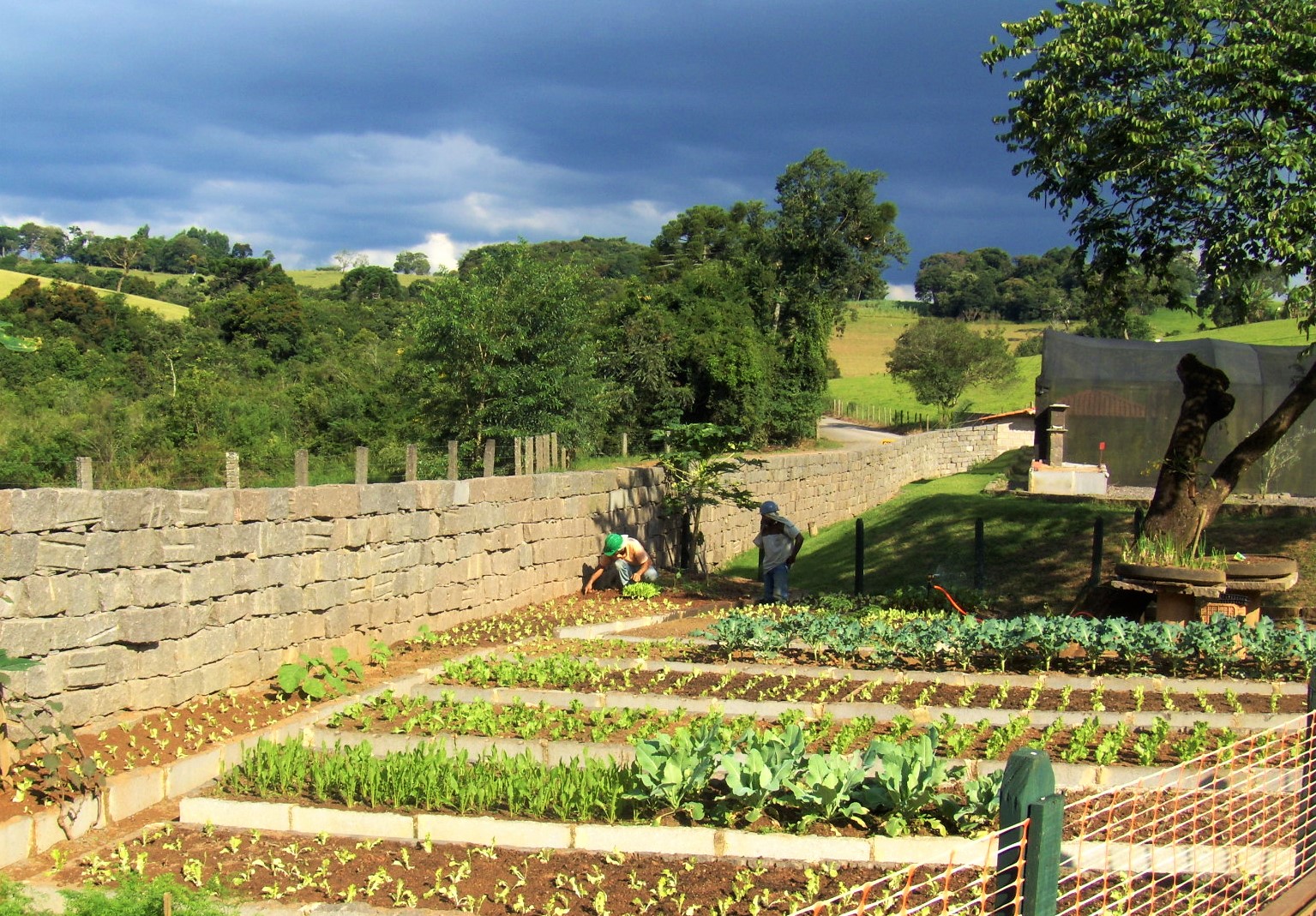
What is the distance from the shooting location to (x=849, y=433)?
181 ft

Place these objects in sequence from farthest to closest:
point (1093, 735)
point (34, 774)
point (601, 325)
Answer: point (601, 325) < point (1093, 735) < point (34, 774)

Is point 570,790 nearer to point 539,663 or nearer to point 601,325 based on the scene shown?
point 539,663

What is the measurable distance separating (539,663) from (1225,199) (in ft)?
28.5

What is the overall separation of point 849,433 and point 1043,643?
47.1 metres

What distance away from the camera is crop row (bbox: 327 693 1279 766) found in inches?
249

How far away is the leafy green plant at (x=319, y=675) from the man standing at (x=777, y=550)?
6.23m

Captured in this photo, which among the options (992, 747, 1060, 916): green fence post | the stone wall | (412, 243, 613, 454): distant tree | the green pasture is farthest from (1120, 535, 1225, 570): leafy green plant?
the green pasture

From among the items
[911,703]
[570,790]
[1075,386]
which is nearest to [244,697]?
[570,790]

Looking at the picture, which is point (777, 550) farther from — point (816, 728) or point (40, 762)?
point (40, 762)

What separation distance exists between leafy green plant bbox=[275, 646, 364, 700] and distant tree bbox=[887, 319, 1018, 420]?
50156mm

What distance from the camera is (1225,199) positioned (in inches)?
457

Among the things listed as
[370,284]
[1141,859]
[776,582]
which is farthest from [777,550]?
[370,284]

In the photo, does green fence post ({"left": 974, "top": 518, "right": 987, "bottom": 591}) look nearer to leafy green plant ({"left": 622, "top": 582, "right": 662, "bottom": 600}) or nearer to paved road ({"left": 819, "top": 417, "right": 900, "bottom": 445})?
leafy green plant ({"left": 622, "top": 582, "right": 662, "bottom": 600})

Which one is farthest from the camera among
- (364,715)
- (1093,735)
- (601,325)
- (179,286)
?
(179,286)
